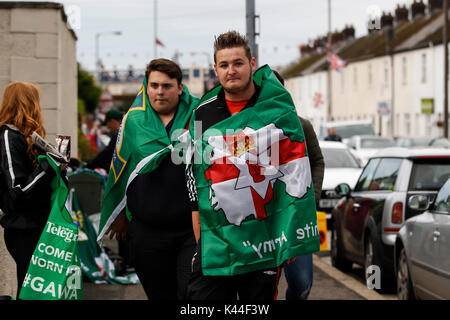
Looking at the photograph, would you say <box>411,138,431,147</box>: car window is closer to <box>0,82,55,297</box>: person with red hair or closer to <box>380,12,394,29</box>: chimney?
<box>0,82,55,297</box>: person with red hair

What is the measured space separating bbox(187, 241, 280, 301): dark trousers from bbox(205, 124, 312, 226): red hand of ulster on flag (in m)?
0.32

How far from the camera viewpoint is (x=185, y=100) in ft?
19.6

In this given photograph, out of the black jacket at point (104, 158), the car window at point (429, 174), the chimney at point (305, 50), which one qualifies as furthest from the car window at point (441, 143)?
the chimney at point (305, 50)

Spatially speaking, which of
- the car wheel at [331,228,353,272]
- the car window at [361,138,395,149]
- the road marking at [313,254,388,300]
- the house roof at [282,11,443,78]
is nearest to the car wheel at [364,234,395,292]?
the road marking at [313,254,388,300]

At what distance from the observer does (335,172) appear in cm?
1762

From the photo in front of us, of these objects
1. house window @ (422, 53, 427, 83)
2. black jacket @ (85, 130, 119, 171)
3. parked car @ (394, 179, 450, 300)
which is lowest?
parked car @ (394, 179, 450, 300)

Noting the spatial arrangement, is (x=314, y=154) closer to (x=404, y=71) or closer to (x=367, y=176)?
(x=367, y=176)

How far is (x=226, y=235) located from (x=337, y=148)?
48.6 ft

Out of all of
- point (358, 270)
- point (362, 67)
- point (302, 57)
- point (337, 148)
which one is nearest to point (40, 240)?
point (358, 270)

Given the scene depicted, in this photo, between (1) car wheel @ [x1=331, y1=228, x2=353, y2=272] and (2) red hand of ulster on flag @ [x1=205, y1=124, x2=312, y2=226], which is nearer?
(2) red hand of ulster on flag @ [x1=205, y1=124, x2=312, y2=226]

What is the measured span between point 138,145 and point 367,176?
→ 6.30m

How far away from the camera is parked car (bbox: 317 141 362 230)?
656 inches

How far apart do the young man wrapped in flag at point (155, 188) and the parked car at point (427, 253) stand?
2.58m
